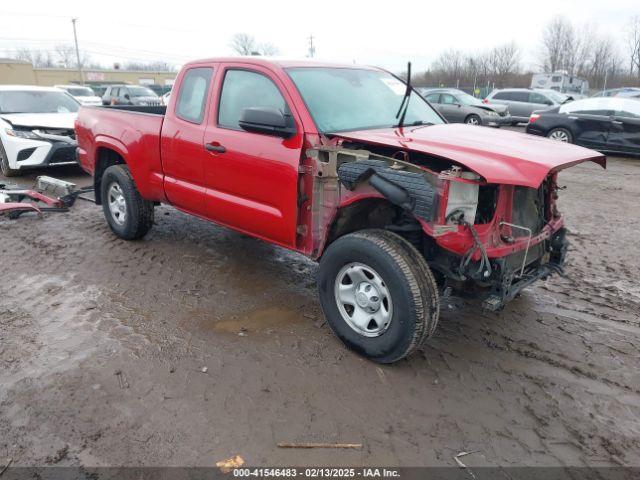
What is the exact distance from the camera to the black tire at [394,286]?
3023mm

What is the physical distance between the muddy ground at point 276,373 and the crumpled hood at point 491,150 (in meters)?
1.33

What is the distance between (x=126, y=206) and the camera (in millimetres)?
5371

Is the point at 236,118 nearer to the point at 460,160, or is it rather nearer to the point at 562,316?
the point at 460,160

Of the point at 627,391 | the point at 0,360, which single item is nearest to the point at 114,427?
the point at 0,360

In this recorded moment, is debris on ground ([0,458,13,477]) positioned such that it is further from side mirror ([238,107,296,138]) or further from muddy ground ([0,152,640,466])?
side mirror ([238,107,296,138])

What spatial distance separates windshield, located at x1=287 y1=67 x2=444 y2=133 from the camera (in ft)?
12.4

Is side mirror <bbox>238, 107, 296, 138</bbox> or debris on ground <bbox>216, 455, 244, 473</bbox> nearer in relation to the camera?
debris on ground <bbox>216, 455, 244, 473</bbox>

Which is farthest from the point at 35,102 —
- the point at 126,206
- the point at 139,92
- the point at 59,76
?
the point at 59,76

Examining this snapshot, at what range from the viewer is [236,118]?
413 cm

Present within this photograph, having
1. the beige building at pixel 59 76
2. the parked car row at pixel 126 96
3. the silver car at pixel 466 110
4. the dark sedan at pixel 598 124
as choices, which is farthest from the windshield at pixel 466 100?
the beige building at pixel 59 76

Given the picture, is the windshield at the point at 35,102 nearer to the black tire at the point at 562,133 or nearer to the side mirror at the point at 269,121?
the side mirror at the point at 269,121

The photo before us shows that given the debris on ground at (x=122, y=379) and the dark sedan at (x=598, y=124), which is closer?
the debris on ground at (x=122, y=379)

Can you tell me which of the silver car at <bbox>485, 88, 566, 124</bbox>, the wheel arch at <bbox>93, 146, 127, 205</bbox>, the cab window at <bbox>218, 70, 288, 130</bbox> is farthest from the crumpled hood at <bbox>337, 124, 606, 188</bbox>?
the silver car at <bbox>485, 88, 566, 124</bbox>

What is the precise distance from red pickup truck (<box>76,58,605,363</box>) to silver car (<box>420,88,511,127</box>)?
1445 cm
